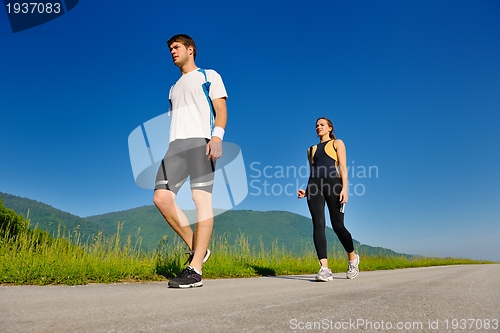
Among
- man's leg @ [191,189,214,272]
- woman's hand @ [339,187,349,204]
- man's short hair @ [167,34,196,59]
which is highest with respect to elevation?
man's short hair @ [167,34,196,59]

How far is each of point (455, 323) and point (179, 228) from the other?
2941 mm

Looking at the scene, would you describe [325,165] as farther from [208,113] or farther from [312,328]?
[312,328]

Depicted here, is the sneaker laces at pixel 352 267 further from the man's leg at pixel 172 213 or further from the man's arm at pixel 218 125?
the man's arm at pixel 218 125

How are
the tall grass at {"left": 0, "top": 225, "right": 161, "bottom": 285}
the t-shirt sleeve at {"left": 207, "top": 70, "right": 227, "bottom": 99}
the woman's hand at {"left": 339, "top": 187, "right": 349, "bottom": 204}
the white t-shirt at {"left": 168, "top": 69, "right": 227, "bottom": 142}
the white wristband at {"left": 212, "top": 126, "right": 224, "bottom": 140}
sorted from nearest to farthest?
1. the tall grass at {"left": 0, "top": 225, "right": 161, "bottom": 285}
2. the white wristband at {"left": 212, "top": 126, "right": 224, "bottom": 140}
3. the white t-shirt at {"left": 168, "top": 69, "right": 227, "bottom": 142}
4. the t-shirt sleeve at {"left": 207, "top": 70, "right": 227, "bottom": 99}
5. the woman's hand at {"left": 339, "top": 187, "right": 349, "bottom": 204}

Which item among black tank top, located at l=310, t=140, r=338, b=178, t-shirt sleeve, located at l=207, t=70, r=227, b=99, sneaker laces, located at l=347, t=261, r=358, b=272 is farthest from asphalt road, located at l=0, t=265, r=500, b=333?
black tank top, located at l=310, t=140, r=338, b=178

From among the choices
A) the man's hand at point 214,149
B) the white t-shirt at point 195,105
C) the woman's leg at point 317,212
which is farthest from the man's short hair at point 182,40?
the woman's leg at point 317,212

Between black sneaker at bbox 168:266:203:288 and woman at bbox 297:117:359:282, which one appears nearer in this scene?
black sneaker at bbox 168:266:203:288

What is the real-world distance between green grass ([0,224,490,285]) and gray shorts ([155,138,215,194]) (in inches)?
44.0

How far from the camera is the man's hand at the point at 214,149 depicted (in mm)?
3749

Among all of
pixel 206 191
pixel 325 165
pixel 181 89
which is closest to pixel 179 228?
pixel 206 191

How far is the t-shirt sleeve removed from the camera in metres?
4.06

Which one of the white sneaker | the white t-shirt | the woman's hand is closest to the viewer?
the white t-shirt

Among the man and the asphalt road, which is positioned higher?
the man

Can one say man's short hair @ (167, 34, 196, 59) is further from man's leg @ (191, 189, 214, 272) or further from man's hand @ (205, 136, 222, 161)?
man's leg @ (191, 189, 214, 272)
